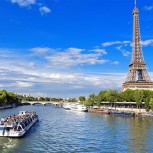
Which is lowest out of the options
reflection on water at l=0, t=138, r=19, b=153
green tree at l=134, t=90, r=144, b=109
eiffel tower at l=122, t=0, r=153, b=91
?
reflection on water at l=0, t=138, r=19, b=153

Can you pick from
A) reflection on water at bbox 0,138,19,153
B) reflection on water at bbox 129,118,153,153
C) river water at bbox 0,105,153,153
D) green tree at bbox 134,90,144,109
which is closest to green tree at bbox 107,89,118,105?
green tree at bbox 134,90,144,109

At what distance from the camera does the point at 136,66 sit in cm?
11394

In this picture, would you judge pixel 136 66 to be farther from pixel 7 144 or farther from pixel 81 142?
pixel 7 144

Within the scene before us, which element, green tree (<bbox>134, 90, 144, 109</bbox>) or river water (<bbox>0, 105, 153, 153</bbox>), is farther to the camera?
green tree (<bbox>134, 90, 144, 109</bbox>)

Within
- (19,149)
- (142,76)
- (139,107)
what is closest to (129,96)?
(139,107)

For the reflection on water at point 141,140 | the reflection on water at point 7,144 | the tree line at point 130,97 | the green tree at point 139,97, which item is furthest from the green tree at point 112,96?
the reflection on water at point 7,144

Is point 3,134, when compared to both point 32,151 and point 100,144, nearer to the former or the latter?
point 32,151

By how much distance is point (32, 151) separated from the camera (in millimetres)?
30766

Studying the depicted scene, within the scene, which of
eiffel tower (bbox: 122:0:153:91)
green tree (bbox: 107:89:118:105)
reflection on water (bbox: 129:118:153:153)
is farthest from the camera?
eiffel tower (bbox: 122:0:153:91)

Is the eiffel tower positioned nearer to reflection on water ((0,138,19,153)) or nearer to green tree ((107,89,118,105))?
green tree ((107,89,118,105))

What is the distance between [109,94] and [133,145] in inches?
2950

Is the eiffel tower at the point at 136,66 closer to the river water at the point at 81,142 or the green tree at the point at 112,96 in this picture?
the green tree at the point at 112,96

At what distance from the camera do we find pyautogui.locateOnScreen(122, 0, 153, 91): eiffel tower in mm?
113750

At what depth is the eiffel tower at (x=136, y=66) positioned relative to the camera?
373 ft
